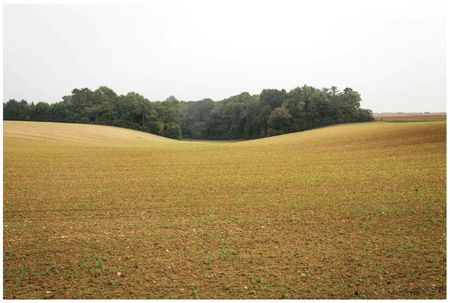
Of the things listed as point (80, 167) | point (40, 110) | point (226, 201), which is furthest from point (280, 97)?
point (226, 201)

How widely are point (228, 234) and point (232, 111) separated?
3235 inches

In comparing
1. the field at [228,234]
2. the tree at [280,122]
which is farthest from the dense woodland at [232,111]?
the field at [228,234]

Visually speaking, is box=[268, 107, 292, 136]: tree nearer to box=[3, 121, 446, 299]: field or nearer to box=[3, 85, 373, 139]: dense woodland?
box=[3, 85, 373, 139]: dense woodland

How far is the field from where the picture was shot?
6523 millimetres

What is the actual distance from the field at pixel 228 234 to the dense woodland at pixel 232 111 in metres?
53.1

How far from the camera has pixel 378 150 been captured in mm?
24906

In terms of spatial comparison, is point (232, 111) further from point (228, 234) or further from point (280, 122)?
point (228, 234)

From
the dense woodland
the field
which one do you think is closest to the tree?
the dense woodland

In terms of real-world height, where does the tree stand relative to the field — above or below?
above

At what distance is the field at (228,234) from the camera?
257 inches

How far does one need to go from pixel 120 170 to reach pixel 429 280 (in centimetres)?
1574

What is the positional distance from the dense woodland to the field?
53.1 m

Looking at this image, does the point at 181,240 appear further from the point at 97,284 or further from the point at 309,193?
the point at 309,193

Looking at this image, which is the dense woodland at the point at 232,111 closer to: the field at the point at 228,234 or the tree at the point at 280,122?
the tree at the point at 280,122
